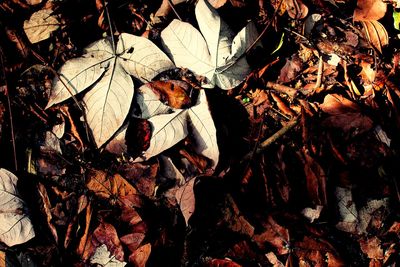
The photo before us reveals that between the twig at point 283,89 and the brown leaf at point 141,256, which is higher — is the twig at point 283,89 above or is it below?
above

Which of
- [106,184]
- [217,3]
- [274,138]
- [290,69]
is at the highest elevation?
[217,3]

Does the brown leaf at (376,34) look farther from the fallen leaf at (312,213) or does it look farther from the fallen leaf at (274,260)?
the fallen leaf at (274,260)

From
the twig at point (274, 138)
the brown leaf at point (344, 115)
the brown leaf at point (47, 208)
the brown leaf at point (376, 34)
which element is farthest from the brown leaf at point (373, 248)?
the brown leaf at point (47, 208)

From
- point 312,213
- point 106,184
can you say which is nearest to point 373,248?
point 312,213

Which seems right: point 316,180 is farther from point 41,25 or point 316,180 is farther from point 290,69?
point 41,25

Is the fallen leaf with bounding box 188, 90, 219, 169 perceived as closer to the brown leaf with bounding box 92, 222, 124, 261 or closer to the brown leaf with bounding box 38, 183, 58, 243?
the brown leaf with bounding box 92, 222, 124, 261

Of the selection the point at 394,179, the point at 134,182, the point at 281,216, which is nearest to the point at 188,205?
the point at 134,182

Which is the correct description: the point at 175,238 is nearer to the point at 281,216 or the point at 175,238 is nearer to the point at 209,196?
the point at 209,196
